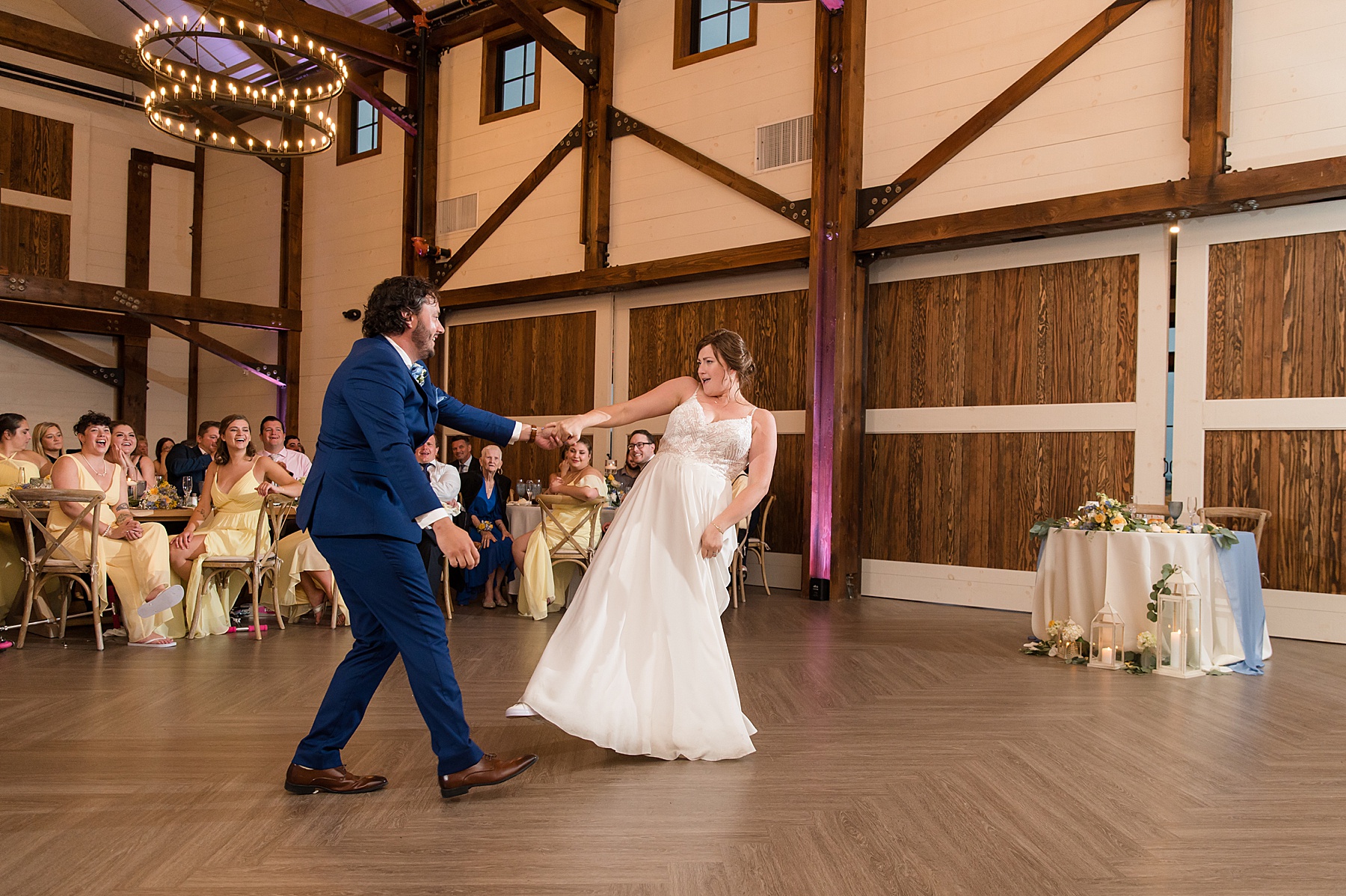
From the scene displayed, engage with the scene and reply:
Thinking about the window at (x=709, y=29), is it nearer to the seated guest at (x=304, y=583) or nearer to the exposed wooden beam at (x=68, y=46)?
the seated guest at (x=304, y=583)

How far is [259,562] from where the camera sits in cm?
617

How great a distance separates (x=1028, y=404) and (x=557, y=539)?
3.62m

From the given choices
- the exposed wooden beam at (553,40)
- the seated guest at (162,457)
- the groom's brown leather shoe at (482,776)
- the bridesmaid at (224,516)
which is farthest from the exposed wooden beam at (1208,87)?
the seated guest at (162,457)

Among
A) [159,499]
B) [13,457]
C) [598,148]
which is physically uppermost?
[598,148]

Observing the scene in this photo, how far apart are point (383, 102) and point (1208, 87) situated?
8.21m

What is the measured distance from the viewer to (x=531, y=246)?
34.2 feet

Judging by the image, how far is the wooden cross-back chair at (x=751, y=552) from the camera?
26.5 ft

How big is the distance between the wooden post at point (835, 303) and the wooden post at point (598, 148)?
2397mm

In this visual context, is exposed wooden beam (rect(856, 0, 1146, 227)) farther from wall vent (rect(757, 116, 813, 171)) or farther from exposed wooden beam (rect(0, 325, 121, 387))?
exposed wooden beam (rect(0, 325, 121, 387))

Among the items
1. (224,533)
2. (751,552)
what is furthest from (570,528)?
(751,552)

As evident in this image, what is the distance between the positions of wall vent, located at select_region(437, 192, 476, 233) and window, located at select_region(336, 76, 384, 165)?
5.78 ft

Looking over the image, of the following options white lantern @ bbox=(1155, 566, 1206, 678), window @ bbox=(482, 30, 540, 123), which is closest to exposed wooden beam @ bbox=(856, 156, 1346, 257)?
white lantern @ bbox=(1155, 566, 1206, 678)

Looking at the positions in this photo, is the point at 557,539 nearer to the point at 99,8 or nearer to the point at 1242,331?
the point at 1242,331

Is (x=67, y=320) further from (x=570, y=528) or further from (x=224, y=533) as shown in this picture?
(x=570, y=528)
